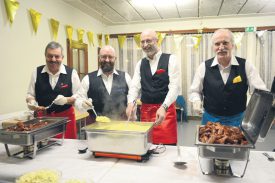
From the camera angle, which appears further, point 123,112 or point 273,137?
point 273,137

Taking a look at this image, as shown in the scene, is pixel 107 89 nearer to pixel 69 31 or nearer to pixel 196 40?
pixel 69 31

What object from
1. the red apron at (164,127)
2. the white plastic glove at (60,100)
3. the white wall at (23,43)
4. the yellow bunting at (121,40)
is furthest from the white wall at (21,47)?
the yellow bunting at (121,40)

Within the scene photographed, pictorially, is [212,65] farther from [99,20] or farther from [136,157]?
[99,20]

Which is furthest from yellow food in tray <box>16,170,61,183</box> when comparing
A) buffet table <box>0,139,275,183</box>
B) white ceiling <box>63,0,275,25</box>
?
white ceiling <box>63,0,275,25</box>

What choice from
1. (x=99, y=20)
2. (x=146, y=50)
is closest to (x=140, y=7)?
(x=99, y=20)

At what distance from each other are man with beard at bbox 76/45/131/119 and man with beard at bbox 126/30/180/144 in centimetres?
15

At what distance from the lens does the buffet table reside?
126 cm

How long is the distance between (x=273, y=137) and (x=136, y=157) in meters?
4.80

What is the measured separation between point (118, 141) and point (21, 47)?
2962mm

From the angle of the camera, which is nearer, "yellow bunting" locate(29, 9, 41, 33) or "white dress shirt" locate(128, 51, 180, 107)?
"white dress shirt" locate(128, 51, 180, 107)

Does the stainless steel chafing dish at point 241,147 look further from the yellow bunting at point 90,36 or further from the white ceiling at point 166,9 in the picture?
the yellow bunting at point 90,36

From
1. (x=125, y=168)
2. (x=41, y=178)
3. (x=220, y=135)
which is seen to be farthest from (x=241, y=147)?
(x=41, y=178)

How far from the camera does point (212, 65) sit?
7.63 ft

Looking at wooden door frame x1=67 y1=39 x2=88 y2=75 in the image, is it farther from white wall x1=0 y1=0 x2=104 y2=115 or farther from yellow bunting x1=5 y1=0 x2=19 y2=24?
yellow bunting x1=5 y1=0 x2=19 y2=24
